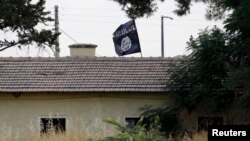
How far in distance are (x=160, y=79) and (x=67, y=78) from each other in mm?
3836

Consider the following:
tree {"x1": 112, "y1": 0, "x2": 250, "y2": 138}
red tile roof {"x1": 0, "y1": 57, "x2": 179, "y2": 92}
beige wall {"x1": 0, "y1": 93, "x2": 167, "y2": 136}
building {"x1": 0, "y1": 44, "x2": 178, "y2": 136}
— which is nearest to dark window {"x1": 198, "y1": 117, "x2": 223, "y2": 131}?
tree {"x1": 112, "y1": 0, "x2": 250, "y2": 138}

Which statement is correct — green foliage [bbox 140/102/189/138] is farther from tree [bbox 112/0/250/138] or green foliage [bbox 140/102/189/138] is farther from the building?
the building

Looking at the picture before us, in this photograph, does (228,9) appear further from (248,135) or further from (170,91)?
(248,135)

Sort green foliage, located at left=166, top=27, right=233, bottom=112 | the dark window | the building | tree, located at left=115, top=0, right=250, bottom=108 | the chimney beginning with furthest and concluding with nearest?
the chimney, the building, the dark window, green foliage, located at left=166, top=27, right=233, bottom=112, tree, located at left=115, top=0, right=250, bottom=108

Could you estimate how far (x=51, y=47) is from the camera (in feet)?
120

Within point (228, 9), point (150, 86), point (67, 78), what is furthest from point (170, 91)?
point (228, 9)

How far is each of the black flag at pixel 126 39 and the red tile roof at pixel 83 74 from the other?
1.87m

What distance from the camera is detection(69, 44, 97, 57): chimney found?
3250cm

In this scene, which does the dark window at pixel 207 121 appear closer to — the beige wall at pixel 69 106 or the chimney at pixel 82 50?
the beige wall at pixel 69 106

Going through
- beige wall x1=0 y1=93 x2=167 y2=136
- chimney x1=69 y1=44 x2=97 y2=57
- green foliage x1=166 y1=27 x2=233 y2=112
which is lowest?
beige wall x1=0 y1=93 x2=167 y2=136

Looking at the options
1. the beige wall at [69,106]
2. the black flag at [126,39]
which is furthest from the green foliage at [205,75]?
the black flag at [126,39]

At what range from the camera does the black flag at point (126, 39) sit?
31453 millimetres

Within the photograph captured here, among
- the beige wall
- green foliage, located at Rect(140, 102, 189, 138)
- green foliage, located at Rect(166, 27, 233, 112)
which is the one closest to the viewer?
green foliage, located at Rect(166, 27, 233, 112)

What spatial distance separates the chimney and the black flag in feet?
3.84
